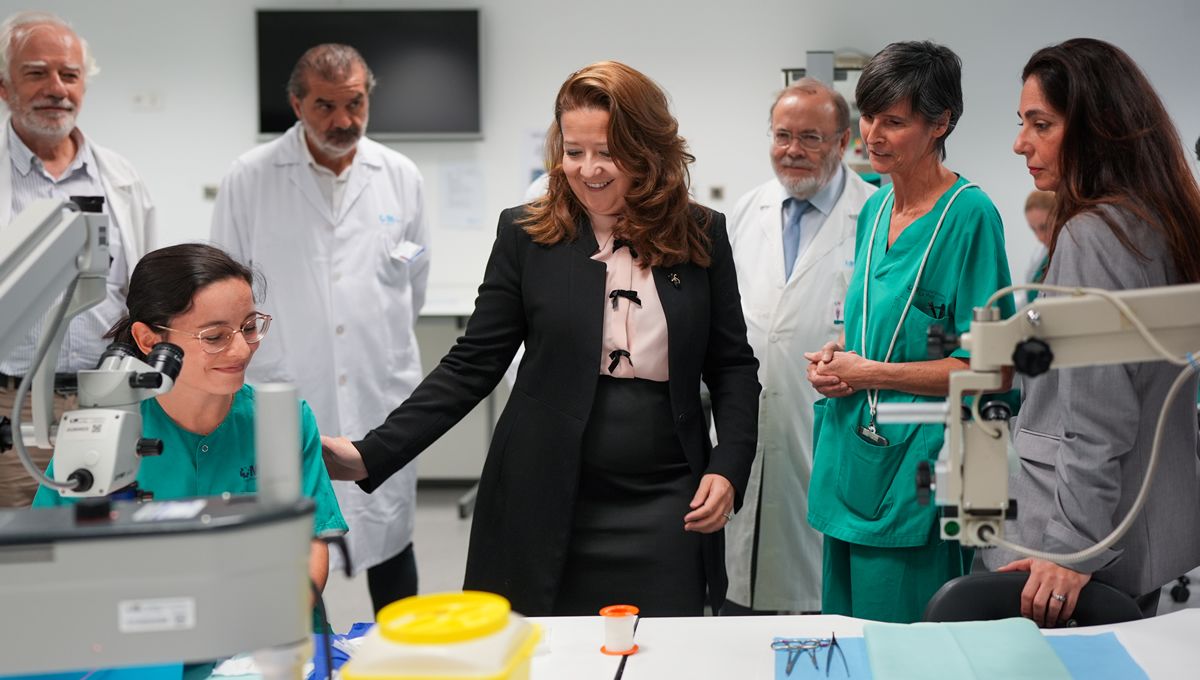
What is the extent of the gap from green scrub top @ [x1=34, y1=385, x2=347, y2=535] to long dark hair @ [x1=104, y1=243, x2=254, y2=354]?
16 cm

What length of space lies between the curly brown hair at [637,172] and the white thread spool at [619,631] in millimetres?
694

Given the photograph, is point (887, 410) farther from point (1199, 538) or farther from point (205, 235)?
point (205, 235)

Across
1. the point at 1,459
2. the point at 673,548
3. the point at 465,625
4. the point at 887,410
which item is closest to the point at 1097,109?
the point at 887,410

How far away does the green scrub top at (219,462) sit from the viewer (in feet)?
5.86

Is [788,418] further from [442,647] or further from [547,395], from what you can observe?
[442,647]

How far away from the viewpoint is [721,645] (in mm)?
1586

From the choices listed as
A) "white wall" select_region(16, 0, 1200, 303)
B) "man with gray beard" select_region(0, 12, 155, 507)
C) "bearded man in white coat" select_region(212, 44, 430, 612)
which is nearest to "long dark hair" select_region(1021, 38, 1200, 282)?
"bearded man in white coat" select_region(212, 44, 430, 612)

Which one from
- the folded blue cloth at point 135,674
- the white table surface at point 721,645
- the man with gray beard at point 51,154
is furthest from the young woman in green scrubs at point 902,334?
the man with gray beard at point 51,154

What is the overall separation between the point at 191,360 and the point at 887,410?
1.17 metres

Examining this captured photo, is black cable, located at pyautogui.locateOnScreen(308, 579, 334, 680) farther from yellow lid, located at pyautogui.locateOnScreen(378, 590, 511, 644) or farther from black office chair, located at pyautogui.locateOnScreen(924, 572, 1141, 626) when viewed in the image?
black office chair, located at pyautogui.locateOnScreen(924, 572, 1141, 626)

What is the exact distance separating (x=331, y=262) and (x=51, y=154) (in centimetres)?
Result: 79

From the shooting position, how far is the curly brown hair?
76.9 inches

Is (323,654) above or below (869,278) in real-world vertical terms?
below

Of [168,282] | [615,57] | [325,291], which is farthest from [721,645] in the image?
[615,57]
